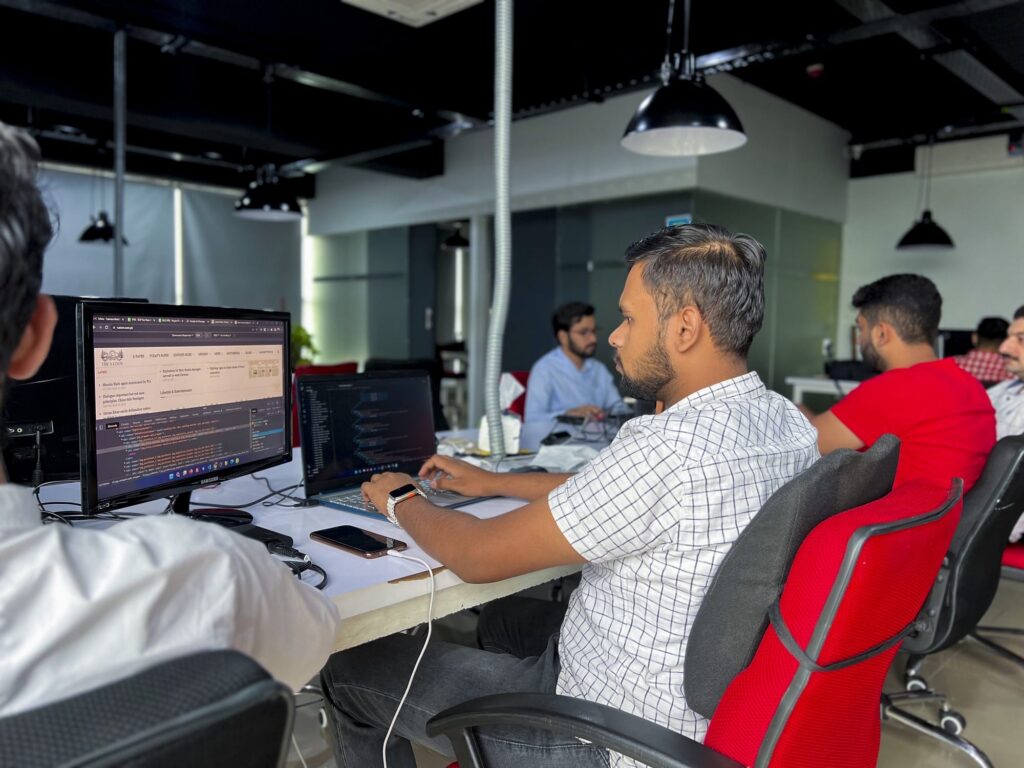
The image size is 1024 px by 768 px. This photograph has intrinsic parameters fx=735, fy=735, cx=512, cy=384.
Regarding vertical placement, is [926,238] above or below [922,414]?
above

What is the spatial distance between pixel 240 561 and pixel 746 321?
0.96 meters

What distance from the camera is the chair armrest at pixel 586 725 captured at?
3.05 ft

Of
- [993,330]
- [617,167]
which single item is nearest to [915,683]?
[993,330]

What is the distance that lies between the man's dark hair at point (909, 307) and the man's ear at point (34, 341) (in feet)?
8.12

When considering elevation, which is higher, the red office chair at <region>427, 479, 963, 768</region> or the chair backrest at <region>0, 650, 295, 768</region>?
the chair backrest at <region>0, 650, 295, 768</region>

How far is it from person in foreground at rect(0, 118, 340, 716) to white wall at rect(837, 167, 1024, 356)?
6872mm

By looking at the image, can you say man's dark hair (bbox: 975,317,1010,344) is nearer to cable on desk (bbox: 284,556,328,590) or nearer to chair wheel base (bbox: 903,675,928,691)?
chair wheel base (bbox: 903,675,928,691)

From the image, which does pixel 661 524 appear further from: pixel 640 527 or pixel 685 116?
pixel 685 116

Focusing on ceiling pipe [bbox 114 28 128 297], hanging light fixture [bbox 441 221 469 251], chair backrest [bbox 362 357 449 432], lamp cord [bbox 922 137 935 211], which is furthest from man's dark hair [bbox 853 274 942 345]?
hanging light fixture [bbox 441 221 469 251]

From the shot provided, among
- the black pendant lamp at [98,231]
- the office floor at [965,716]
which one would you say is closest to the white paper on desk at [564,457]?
the office floor at [965,716]

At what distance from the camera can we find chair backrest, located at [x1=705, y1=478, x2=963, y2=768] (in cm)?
91

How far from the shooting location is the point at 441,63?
5555 millimetres

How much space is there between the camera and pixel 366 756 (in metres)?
1.39

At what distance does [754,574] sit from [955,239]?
716 cm
